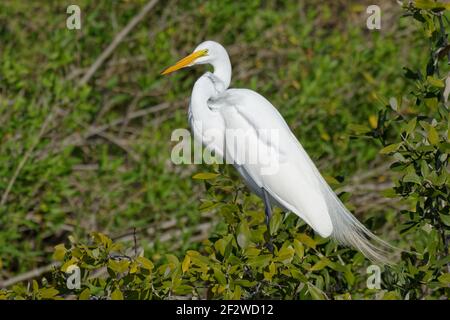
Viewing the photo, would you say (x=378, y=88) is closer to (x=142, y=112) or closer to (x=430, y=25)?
→ (x=142, y=112)

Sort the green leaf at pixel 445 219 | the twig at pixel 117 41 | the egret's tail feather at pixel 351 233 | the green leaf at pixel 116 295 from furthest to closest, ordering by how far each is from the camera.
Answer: the twig at pixel 117 41 → the egret's tail feather at pixel 351 233 → the green leaf at pixel 445 219 → the green leaf at pixel 116 295

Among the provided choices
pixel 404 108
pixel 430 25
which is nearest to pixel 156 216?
pixel 404 108

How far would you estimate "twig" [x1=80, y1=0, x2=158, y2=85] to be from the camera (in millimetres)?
4148

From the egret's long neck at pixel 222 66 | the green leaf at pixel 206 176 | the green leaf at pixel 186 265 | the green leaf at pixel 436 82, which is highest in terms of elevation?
the egret's long neck at pixel 222 66

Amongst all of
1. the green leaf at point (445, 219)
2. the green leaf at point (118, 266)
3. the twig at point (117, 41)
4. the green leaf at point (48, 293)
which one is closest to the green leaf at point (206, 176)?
the green leaf at point (118, 266)

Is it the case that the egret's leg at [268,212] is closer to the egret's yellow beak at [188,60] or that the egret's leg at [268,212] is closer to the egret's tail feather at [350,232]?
the egret's tail feather at [350,232]

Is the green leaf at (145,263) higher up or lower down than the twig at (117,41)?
lower down

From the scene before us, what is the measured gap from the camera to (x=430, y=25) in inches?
84.0

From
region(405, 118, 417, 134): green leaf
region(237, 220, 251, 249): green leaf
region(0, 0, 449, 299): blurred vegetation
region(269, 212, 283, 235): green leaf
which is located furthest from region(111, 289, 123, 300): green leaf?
region(405, 118, 417, 134): green leaf

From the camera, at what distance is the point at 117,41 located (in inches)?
167

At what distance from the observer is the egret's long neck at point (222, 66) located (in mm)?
2426

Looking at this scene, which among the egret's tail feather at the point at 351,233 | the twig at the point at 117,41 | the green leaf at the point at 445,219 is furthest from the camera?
the twig at the point at 117,41

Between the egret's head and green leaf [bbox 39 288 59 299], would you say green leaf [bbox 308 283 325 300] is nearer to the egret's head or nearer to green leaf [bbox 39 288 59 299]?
green leaf [bbox 39 288 59 299]

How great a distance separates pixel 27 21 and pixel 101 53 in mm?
427
